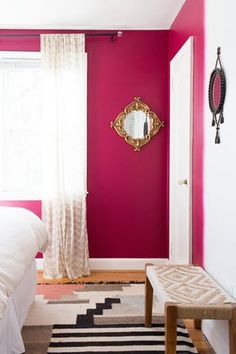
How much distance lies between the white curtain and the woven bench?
1.75 meters

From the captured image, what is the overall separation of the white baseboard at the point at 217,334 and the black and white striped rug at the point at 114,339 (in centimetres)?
13

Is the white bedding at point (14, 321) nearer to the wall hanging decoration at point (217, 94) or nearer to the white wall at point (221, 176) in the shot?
the white wall at point (221, 176)

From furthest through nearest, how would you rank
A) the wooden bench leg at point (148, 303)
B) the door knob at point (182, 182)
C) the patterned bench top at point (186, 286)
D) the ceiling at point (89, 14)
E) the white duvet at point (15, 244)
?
the ceiling at point (89, 14), the door knob at point (182, 182), the wooden bench leg at point (148, 303), the patterned bench top at point (186, 286), the white duvet at point (15, 244)

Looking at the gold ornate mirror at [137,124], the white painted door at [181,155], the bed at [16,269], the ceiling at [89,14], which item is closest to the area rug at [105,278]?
the white painted door at [181,155]

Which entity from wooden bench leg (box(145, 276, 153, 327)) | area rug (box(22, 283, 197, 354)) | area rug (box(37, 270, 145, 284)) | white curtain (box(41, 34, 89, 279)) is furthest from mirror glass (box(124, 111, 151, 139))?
wooden bench leg (box(145, 276, 153, 327))

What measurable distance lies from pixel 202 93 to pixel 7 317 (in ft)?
6.47

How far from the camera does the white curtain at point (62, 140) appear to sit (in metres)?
4.54

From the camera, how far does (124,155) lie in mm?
4762

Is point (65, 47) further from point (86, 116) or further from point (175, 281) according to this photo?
point (175, 281)

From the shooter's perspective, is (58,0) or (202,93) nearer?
(202,93)

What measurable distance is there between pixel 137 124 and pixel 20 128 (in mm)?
1252

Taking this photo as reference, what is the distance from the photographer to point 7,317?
2.47 m

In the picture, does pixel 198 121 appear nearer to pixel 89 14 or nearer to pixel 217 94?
pixel 217 94

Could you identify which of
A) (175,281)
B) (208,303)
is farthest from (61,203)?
(208,303)
